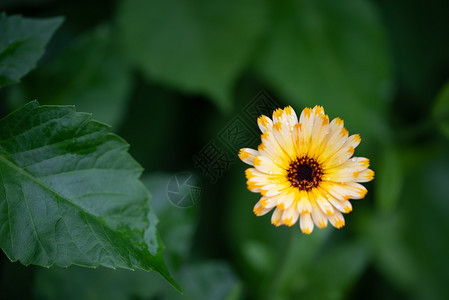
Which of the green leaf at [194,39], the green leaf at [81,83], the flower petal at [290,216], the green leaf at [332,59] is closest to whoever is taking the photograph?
the flower petal at [290,216]

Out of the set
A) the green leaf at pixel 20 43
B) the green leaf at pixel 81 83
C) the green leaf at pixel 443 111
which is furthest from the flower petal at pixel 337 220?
the green leaf at pixel 81 83

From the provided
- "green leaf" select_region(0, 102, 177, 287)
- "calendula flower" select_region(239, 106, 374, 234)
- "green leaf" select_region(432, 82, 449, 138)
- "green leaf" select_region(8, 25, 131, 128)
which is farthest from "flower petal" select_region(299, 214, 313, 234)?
"green leaf" select_region(8, 25, 131, 128)

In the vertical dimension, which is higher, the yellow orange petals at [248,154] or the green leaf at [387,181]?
the green leaf at [387,181]

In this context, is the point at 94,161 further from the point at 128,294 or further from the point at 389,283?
the point at 389,283

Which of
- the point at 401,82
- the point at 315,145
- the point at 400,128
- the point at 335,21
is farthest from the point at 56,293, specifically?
the point at 401,82

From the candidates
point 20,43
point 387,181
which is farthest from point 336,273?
point 20,43

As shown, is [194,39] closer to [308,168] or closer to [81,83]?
[81,83]

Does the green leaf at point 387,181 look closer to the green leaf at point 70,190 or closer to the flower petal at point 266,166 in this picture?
the flower petal at point 266,166
